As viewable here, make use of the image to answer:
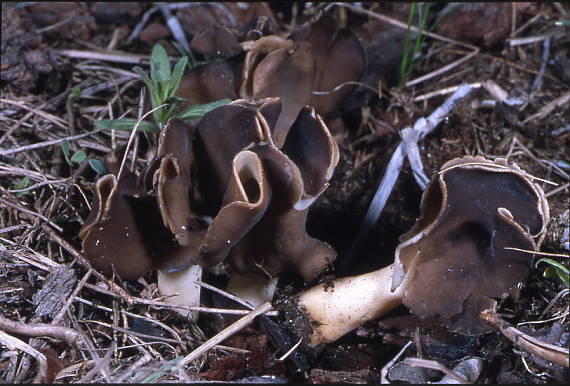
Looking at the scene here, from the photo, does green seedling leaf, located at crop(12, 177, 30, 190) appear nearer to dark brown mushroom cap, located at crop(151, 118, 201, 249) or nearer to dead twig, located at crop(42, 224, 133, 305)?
dead twig, located at crop(42, 224, 133, 305)

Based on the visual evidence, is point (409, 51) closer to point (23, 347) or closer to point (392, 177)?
point (392, 177)

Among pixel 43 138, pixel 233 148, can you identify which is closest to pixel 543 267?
pixel 233 148

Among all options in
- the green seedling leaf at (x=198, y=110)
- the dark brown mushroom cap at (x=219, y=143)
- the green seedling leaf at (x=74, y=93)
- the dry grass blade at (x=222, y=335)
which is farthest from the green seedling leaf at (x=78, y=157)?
the dry grass blade at (x=222, y=335)

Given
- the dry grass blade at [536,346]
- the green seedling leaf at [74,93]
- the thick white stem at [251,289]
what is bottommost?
the thick white stem at [251,289]

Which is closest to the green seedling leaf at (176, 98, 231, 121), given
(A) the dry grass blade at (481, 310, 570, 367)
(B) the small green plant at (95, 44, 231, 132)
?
(B) the small green plant at (95, 44, 231, 132)

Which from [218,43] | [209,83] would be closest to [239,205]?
Answer: [209,83]

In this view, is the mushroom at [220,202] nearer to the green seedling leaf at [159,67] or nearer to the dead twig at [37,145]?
the green seedling leaf at [159,67]

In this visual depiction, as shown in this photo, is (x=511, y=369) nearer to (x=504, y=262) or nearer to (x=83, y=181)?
(x=504, y=262)
